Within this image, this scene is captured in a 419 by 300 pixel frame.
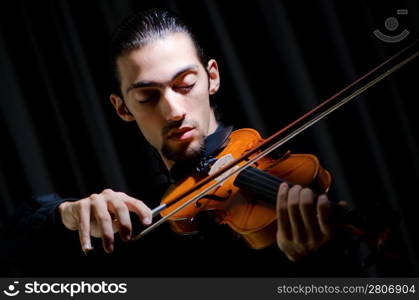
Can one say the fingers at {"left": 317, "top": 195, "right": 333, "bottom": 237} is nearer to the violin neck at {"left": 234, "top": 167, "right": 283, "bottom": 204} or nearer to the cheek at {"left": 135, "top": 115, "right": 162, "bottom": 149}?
the violin neck at {"left": 234, "top": 167, "right": 283, "bottom": 204}

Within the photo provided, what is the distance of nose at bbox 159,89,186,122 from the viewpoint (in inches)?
33.9

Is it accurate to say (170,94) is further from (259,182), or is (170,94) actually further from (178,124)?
(259,182)

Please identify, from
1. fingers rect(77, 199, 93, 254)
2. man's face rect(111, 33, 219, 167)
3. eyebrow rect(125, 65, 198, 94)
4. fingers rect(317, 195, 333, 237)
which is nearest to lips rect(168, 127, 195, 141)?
man's face rect(111, 33, 219, 167)

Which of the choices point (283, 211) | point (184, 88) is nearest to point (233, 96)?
point (184, 88)

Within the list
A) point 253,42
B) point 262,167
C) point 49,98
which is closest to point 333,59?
point 253,42

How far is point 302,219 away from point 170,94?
0.37 metres

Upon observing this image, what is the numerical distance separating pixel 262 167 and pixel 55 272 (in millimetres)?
706

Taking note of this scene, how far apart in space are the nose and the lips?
0.08 ft

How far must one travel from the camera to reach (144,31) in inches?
35.9

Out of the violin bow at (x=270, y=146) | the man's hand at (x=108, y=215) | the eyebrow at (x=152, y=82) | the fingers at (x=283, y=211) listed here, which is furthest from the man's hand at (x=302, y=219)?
the eyebrow at (x=152, y=82)

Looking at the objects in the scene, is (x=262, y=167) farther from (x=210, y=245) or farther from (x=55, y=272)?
(x=55, y=272)

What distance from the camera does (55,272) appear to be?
46.6 inches

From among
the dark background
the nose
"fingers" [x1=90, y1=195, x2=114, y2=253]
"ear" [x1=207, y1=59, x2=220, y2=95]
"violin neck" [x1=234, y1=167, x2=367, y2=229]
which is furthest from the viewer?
the dark background

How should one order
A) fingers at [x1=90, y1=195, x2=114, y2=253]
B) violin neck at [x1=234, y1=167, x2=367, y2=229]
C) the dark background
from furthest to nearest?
1. the dark background
2. fingers at [x1=90, y1=195, x2=114, y2=253]
3. violin neck at [x1=234, y1=167, x2=367, y2=229]
